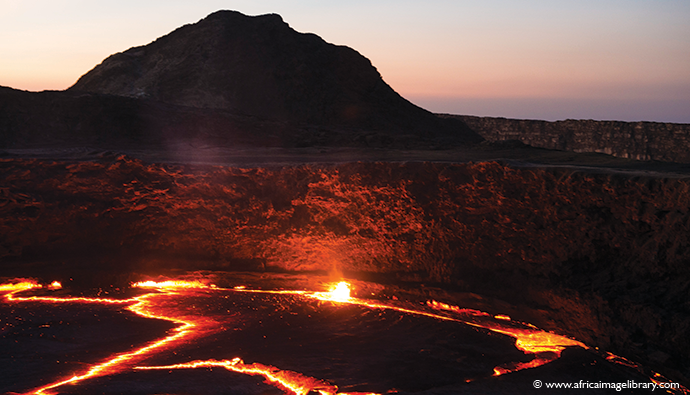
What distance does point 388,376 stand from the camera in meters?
5.21

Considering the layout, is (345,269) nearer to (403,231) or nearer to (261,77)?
(403,231)

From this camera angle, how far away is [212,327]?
652 centimetres

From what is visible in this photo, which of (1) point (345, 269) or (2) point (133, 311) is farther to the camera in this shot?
(1) point (345, 269)

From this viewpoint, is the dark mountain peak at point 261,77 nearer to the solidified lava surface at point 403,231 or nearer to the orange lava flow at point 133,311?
the solidified lava surface at point 403,231

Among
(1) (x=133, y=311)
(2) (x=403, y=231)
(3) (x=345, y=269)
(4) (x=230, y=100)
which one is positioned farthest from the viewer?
(4) (x=230, y=100)

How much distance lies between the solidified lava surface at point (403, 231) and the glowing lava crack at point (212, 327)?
25 cm

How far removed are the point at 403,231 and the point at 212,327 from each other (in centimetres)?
292

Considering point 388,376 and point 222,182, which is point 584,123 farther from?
point 388,376

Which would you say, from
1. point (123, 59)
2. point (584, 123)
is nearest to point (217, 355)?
point (584, 123)

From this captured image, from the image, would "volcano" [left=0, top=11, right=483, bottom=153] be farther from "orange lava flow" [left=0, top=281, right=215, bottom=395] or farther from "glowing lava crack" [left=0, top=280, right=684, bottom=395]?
"glowing lava crack" [left=0, top=280, right=684, bottom=395]

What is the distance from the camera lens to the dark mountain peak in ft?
55.7

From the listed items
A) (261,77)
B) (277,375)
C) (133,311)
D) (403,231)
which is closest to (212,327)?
(133,311)

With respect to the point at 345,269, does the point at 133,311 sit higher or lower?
lower

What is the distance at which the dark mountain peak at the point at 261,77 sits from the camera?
17.0 meters
